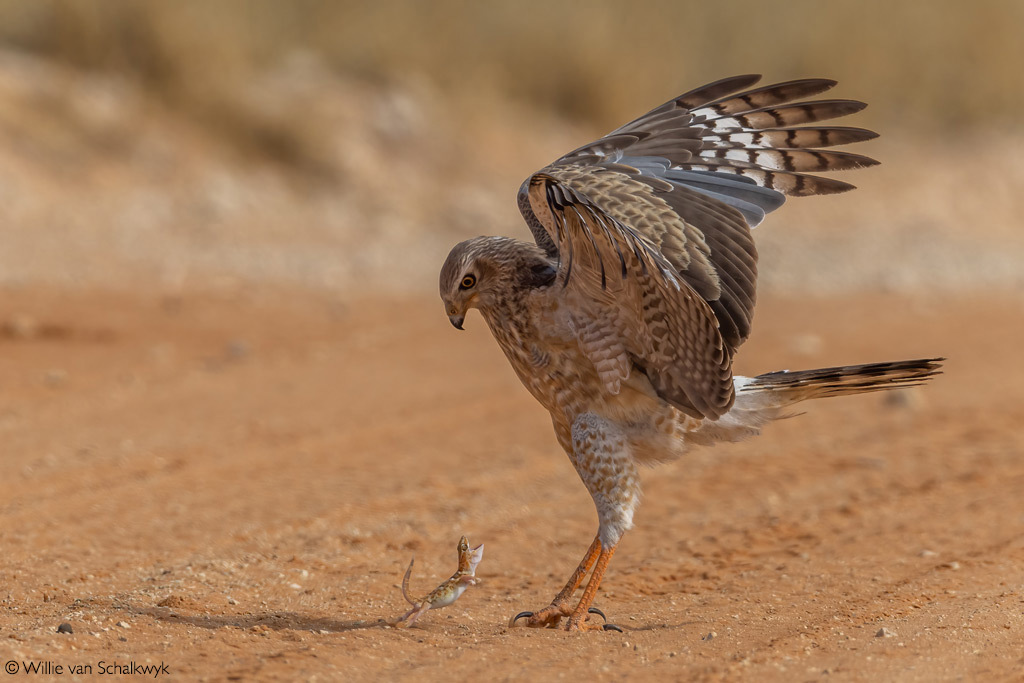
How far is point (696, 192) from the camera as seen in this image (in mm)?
4922

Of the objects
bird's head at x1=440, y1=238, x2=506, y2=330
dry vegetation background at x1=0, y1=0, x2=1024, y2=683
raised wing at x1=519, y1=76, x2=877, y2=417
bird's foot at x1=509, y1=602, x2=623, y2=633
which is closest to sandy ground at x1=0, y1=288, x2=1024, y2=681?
dry vegetation background at x1=0, y1=0, x2=1024, y2=683

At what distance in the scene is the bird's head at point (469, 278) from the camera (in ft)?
15.0

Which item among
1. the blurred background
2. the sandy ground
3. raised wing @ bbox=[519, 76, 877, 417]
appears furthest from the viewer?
the blurred background

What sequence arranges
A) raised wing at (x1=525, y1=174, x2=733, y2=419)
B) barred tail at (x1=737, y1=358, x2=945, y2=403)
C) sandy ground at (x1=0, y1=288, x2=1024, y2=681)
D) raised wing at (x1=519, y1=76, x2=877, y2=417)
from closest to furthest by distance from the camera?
1. sandy ground at (x1=0, y1=288, x2=1024, y2=681)
2. raised wing at (x1=525, y1=174, x2=733, y2=419)
3. raised wing at (x1=519, y1=76, x2=877, y2=417)
4. barred tail at (x1=737, y1=358, x2=945, y2=403)

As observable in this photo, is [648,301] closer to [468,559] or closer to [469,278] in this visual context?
[469,278]

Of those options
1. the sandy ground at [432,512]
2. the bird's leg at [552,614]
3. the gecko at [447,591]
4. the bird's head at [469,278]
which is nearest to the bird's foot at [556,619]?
the bird's leg at [552,614]

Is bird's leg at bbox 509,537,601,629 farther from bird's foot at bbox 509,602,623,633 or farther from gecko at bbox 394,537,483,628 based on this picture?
gecko at bbox 394,537,483,628

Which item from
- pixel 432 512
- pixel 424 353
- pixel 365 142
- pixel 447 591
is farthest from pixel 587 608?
pixel 365 142

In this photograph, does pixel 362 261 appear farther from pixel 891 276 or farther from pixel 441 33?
pixel 891 276

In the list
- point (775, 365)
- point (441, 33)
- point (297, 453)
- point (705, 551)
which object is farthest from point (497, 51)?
point (705, 551)

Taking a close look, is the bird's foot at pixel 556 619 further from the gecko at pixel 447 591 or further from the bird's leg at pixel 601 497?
the gecko at pixel 447 591

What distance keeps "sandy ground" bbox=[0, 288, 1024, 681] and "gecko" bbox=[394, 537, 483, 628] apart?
0.10 meters

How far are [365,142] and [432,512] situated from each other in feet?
31.6

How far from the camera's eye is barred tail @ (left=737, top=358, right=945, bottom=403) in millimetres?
4508
